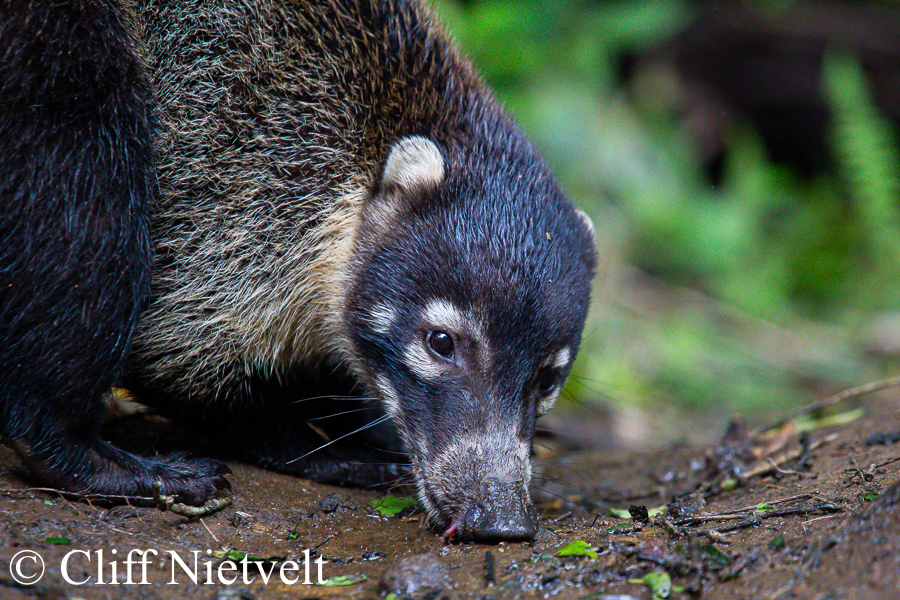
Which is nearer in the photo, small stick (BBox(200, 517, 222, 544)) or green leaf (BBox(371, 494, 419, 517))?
small stick (BBox(200, 517, 222, 544))

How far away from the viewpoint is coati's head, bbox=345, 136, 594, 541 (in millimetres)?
4324

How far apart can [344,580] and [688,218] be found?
8.46 meters

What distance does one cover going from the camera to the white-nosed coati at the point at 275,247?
3.98 metres

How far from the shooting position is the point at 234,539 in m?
3.99

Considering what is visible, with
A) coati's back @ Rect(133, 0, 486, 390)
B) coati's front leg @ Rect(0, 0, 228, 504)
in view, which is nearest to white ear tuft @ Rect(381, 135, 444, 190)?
coati's back @ Rect(133, 0, 486, 390)

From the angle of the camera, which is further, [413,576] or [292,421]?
[292,421]

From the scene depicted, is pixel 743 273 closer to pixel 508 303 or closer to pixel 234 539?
pixel 508 303

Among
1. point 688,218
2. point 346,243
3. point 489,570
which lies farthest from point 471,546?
point 688,218

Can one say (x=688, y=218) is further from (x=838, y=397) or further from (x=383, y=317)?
(x=383, y=317)

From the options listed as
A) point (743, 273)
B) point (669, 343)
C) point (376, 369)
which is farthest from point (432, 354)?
point (743, 273)

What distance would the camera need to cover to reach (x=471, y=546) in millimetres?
3904

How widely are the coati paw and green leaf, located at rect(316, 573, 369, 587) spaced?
1.06m

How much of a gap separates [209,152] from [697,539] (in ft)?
11.4

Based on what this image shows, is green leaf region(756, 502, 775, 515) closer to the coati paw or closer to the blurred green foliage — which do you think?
the coati paw
